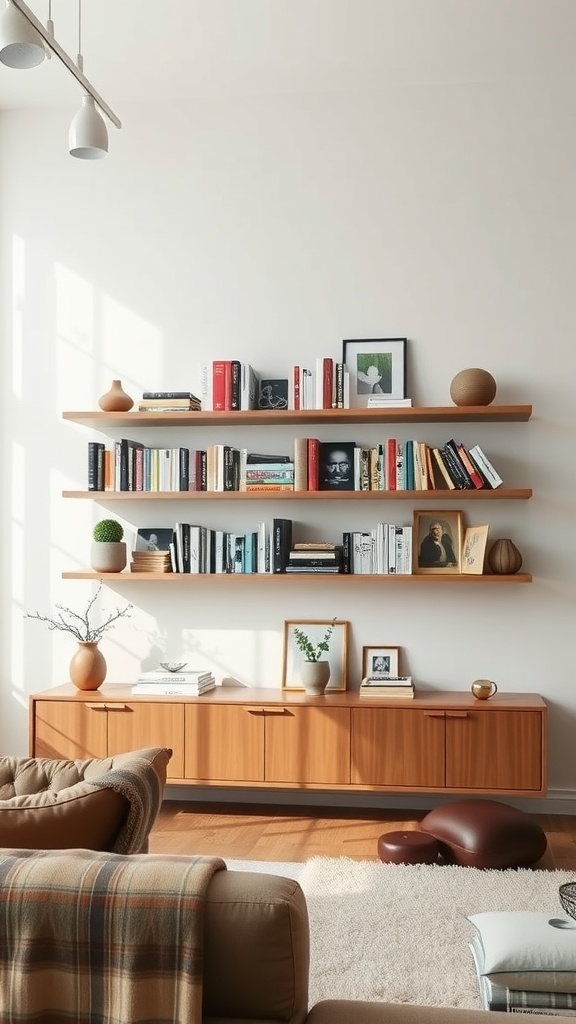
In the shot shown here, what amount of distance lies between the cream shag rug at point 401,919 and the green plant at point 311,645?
103cm

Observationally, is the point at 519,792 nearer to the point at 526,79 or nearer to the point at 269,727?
the point at 269,727

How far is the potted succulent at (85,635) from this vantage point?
4836 mm

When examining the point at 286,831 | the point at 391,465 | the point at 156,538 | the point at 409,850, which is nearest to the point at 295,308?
the point at 391,465

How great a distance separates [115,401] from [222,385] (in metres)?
0.54

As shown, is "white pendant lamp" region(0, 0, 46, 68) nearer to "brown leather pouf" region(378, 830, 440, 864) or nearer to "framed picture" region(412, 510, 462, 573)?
"framed picture" region(412, 510, 462, 573)

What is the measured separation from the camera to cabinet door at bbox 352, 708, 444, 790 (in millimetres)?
4477

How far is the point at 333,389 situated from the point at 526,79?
69.5 inches

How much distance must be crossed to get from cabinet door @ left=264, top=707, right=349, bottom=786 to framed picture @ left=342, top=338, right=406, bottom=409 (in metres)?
1.49

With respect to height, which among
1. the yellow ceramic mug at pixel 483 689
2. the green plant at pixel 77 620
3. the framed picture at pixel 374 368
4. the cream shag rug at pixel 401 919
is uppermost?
the framed picture at pixel 374 368

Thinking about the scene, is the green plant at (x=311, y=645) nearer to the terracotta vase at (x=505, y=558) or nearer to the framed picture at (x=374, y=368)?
the terracotta vase at (x=505, y=558)

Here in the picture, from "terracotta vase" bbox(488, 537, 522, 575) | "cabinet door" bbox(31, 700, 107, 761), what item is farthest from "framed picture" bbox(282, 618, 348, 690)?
"cabinet door" bbox(31, 700, 107, 761)

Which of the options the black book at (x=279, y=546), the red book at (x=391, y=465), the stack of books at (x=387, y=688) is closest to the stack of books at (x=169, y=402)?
the black book at (x=279, y=546)

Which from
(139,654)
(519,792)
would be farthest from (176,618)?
(519,792)

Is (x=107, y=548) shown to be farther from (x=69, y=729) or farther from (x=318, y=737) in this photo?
(x=318, y=737)
